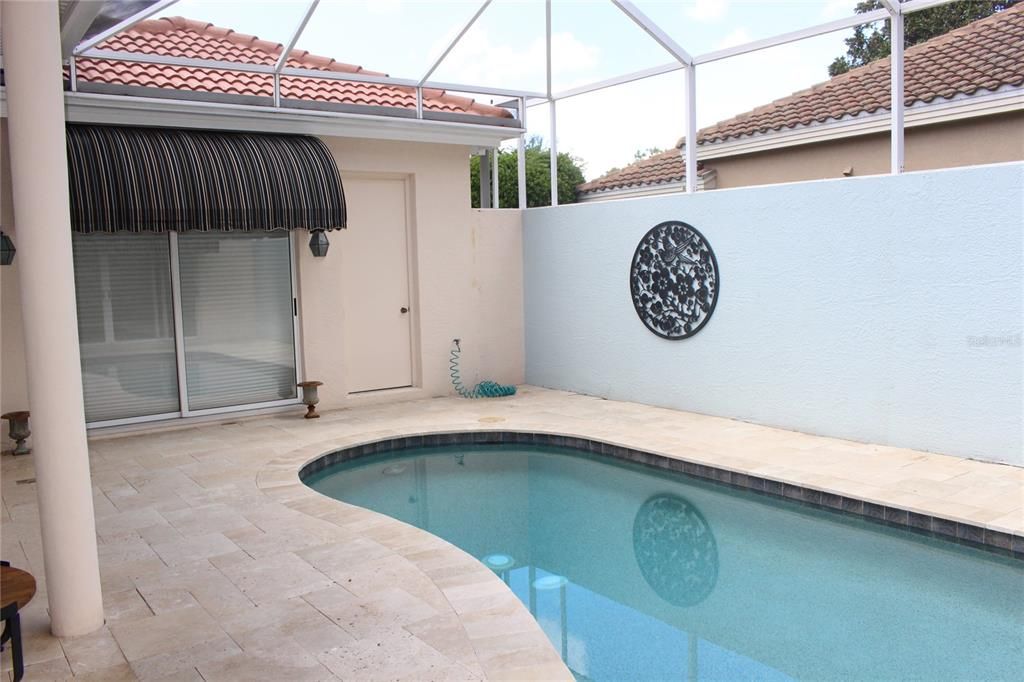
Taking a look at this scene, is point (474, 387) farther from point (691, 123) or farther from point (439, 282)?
point (691, 123)

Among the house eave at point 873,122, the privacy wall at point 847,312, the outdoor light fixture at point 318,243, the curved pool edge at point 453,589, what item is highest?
the house eave at point 873,122

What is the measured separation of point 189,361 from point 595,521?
656 centimetres

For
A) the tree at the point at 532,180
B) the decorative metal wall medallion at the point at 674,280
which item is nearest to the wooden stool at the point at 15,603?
the decorative metal wall medallion at the point at 674,280

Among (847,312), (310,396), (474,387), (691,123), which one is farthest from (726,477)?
(310,396)

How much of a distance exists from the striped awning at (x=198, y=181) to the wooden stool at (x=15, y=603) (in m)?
6.65

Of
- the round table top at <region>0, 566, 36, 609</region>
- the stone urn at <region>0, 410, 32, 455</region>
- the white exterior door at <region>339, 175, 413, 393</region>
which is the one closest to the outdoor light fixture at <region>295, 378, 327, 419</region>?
the white exterior door at <region>339, 175, 413, 393</region>

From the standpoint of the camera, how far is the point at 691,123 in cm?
1193

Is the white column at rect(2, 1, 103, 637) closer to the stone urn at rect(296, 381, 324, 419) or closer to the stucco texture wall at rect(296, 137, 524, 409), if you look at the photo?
the stone urn at rect(296, 381, 324, 419)

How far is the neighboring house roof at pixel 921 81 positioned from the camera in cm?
1333

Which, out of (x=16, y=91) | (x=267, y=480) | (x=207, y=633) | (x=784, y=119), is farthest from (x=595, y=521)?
(x=784, y=119)

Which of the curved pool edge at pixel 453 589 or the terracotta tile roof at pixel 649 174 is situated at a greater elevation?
the terracotta tile roof at pixel 649 174

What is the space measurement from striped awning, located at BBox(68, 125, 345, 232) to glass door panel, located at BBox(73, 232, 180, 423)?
102 cm

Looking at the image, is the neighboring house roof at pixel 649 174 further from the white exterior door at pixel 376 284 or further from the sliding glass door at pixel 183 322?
the sliding glass door at pixel 183 322

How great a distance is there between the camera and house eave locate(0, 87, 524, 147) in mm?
10695
